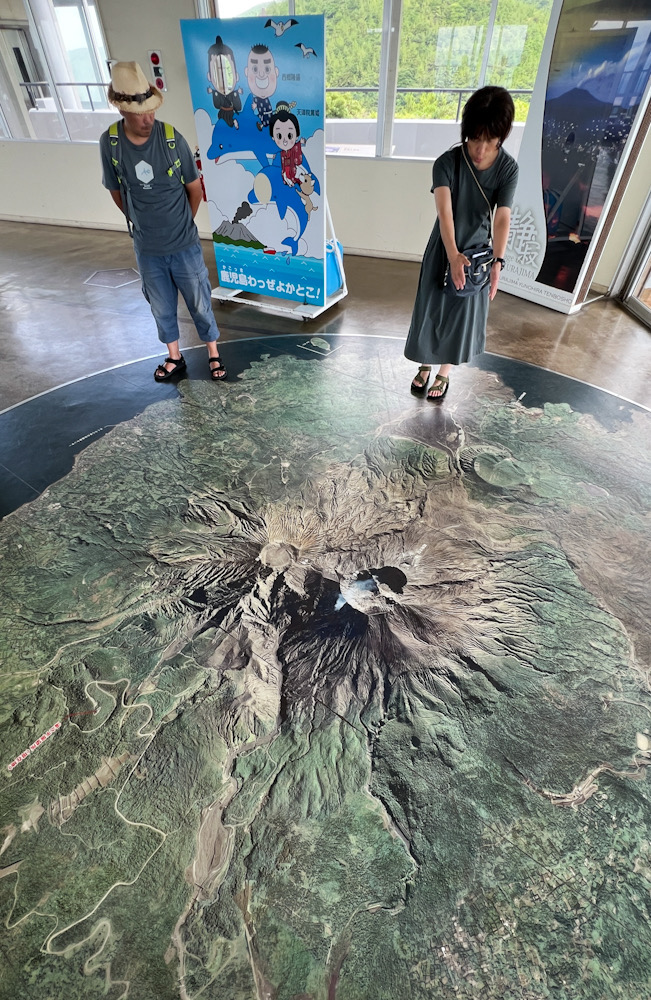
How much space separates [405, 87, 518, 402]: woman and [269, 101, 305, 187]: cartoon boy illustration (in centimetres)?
145

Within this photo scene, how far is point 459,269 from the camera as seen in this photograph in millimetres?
2488

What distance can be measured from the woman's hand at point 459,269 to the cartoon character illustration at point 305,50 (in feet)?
5.65

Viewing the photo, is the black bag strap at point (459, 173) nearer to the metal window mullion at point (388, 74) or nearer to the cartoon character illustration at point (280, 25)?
the cartoon character illustration at point (280, 25)

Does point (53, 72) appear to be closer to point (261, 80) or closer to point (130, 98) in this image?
point (261, 80)

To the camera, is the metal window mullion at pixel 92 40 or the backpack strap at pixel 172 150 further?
the metal window mullion at pixel 92 40

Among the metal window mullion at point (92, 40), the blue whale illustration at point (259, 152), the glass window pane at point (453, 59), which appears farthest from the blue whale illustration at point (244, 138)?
the metal window mullion at point (92, 40)

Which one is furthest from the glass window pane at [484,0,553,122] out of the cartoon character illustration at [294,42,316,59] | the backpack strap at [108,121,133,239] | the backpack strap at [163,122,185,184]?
the backpack strap at [108,121,133,239]

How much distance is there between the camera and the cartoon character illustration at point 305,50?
3.10 metres

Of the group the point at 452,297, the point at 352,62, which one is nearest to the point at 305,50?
the point at 452,297

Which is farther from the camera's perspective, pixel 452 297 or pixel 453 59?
pixel 453 59

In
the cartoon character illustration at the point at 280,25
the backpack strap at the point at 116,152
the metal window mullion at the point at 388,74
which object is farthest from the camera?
the metal window mullion at the point at 388,74

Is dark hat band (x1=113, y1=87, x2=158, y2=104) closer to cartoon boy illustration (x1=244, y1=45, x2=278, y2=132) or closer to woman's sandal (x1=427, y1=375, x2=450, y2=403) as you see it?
cartoon boy illustration (x1=244, y1=45, x2=278, y2=132)

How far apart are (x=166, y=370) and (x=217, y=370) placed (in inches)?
13.7

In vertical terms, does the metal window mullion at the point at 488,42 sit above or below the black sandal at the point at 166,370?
above
